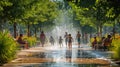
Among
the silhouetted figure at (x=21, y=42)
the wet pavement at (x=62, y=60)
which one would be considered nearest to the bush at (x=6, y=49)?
the wet pavement at (x=62, y=60)

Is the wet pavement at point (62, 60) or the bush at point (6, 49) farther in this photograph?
the bush at point (6, 49)

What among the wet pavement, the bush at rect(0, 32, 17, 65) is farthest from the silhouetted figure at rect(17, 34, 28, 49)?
the bush at rect(0, 32, 17, 65)

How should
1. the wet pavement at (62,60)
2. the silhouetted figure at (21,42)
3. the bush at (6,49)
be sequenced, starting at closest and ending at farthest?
the wet pavement at (62,60), the bush at (6,49), the silhouetted figure at (21,42)

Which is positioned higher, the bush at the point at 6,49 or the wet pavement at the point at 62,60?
the bush at the point at 6,49

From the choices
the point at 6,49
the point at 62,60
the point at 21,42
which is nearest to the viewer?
the point at 6,49

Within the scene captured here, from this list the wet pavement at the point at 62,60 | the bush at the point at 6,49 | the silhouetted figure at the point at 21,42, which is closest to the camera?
the wet pavement at the point at 62,60

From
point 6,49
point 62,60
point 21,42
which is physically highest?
point 6,49

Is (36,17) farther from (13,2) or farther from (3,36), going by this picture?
(3,36)

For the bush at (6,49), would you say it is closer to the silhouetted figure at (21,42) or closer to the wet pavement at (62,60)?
the wet pavement at (62,60)

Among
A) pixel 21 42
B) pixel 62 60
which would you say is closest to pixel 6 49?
pixel 62 60

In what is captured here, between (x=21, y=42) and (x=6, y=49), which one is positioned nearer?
(x=6, y=49)

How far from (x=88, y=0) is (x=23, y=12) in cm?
607

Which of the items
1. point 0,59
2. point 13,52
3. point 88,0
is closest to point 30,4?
point 88,0

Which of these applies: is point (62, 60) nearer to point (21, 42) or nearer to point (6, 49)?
point (6, 49)
